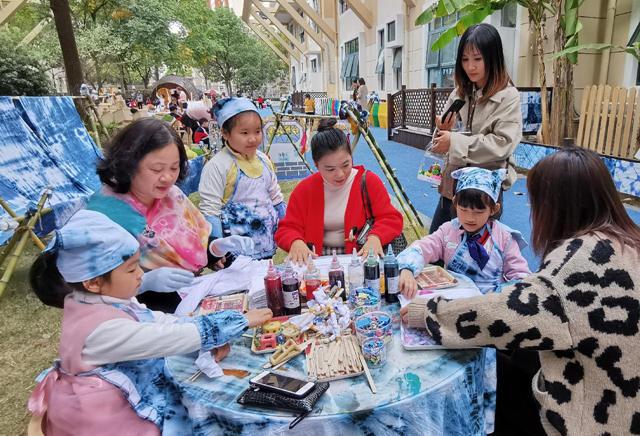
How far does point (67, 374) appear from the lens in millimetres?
1283

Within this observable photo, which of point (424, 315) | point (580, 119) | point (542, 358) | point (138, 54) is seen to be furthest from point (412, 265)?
point (138, 54)

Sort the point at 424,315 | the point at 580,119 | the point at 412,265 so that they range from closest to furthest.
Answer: the point at 424,315, the point at 412,265, the point at 580,119

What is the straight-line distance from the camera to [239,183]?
269 cm

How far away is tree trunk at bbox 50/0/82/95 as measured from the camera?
880 centimetres

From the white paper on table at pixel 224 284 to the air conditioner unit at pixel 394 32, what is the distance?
14.0 meters

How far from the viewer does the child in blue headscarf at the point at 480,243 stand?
6.72 ft

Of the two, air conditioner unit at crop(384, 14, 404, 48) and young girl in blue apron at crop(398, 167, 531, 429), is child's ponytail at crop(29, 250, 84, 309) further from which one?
air conditioner unit at crop(384, 14, 404, 48)

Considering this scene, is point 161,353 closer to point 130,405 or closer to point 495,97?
point 130,405

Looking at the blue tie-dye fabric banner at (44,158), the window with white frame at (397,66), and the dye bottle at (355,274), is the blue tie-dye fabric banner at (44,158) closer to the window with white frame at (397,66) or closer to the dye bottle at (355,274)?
the dye bottle at (355,274)

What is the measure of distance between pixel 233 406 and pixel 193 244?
1.17 meters

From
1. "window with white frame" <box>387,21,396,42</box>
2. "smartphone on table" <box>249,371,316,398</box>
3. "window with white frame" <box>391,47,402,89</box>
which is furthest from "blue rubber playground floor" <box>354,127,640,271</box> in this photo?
"window with white frame" <box>387,21,396,42</box>

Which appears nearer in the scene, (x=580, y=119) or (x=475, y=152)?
(x=475, y=152)

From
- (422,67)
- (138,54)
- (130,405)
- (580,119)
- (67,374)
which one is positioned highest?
(138,54)

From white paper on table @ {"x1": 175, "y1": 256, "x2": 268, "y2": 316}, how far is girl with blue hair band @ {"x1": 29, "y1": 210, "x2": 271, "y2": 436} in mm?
450
